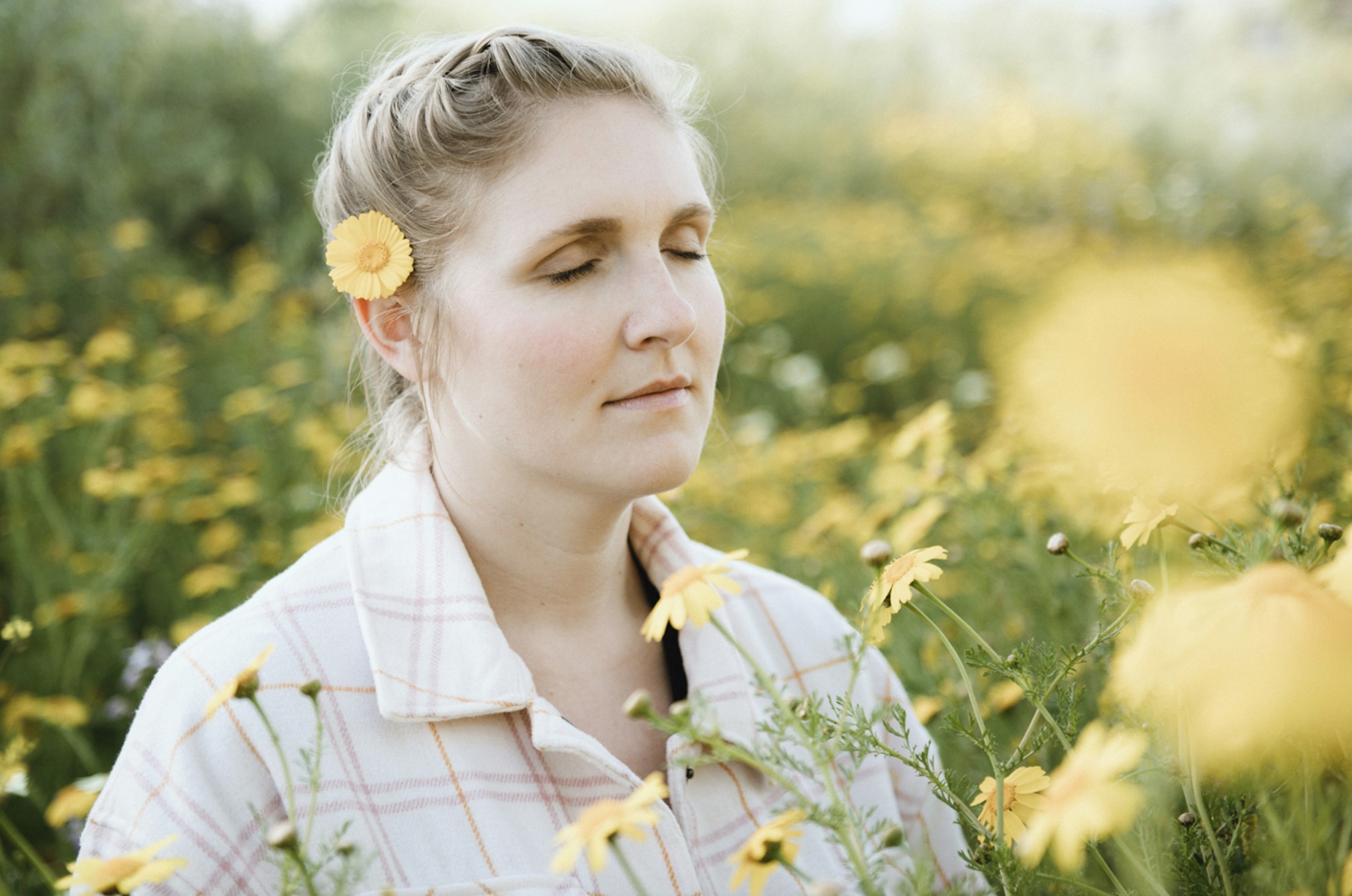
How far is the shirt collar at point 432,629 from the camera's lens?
4.03 ft

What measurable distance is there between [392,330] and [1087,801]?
43.8 inches

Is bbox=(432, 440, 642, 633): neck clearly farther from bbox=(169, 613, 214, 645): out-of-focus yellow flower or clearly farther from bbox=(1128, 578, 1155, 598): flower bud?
bbox=(169, 613, 214, 645): out-of-focus yellow flower

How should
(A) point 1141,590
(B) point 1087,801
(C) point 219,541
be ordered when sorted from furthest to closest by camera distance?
(C) point 219,541
(A) point 1141,590
(B) point 1087,801

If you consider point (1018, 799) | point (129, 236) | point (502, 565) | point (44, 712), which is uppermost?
point (129, 236)

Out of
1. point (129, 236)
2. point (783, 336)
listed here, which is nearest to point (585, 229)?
point (129, 236)

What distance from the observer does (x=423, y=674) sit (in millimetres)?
1235

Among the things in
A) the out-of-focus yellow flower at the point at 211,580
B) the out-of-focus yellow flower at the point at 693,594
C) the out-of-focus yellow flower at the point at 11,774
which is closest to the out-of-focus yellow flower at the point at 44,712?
the out-of-focus yellow flower at the point at 211,580

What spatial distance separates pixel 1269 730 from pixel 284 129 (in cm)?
617

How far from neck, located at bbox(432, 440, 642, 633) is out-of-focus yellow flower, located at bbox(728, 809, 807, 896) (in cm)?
64

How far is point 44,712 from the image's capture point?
1.83 meters

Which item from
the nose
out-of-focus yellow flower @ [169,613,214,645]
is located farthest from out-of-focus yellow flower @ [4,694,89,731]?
the nose

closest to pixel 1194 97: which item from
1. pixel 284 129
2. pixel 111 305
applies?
pixel 284 129

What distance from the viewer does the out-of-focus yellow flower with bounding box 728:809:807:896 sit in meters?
0.75

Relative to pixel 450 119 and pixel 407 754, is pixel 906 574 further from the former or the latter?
pixel 450 119
